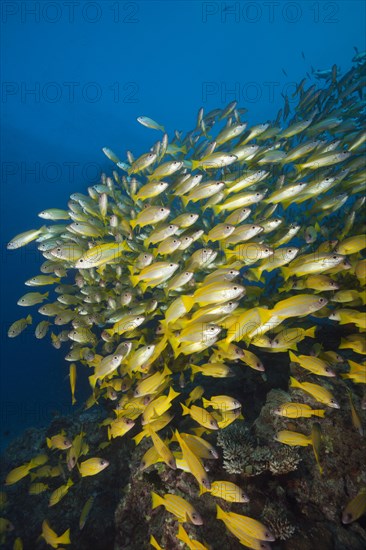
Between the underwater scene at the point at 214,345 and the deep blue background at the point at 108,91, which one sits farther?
the deep blue background at the point at 108,91

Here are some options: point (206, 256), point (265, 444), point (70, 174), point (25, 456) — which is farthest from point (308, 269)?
point (70, 174)

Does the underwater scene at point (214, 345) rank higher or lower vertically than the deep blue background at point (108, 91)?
lower

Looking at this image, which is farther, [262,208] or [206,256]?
[262,208]

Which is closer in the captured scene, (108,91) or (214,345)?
(214,345)

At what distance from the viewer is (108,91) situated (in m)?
57.8

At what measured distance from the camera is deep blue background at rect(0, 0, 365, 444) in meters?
27.4

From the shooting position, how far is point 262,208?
220 inches

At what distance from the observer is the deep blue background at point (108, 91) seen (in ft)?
90.0

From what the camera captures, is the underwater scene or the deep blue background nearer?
the underwater scene

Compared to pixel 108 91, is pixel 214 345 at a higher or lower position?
lower

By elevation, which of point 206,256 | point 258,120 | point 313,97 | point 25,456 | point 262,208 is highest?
point 258,120

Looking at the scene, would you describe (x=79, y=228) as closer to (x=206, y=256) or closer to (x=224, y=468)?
(x=206, y=256)

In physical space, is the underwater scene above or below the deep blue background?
below

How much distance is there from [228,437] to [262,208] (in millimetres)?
3951
